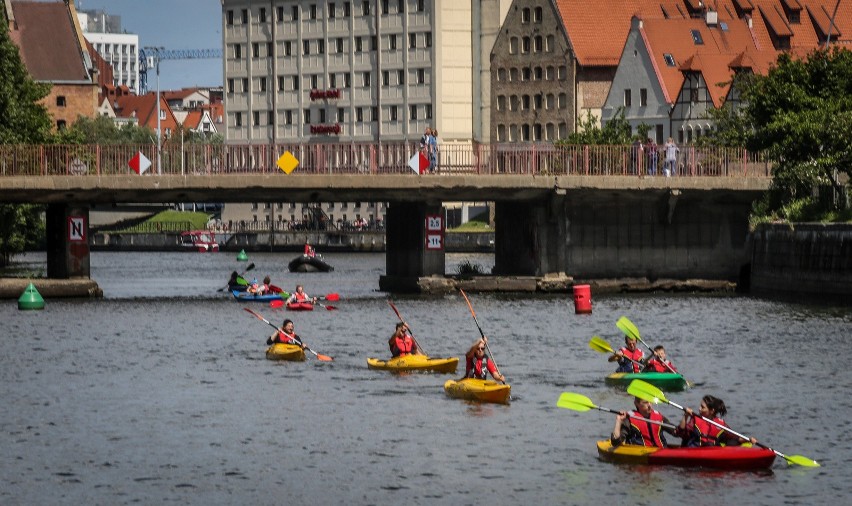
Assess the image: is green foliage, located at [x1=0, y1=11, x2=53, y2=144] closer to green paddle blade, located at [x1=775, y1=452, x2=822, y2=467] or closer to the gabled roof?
green paddle blade, located at [x1=775, y1=452, x2=822, y2=467]

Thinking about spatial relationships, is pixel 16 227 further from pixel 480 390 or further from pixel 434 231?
pixel 480 390

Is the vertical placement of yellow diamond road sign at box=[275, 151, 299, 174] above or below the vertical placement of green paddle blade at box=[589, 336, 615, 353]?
above

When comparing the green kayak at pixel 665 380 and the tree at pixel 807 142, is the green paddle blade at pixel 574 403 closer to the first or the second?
the green kayak at pixel 665 380

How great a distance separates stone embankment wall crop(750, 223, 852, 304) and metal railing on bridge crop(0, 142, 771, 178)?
3691 millimetres

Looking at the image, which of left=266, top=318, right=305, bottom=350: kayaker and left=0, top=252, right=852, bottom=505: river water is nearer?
left=0, top=252, right=852, bottom=505: river water

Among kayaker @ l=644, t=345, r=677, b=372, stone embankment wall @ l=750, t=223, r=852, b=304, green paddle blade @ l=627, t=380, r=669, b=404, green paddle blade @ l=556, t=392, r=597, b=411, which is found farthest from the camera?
stone embankment wall @ l=750, t=223, r=852, b=304

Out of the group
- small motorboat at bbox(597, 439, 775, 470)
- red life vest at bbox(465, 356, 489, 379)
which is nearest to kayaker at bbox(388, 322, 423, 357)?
red life vest at bbox(465, 356, 489, 379)

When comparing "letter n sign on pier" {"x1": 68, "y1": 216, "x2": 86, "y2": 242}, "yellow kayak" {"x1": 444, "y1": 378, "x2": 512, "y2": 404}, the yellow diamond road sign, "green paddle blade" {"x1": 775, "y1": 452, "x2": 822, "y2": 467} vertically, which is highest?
the yellow diamond road sign

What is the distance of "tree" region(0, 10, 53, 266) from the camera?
10131cm

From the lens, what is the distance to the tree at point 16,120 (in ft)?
332

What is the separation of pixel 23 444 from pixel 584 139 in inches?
3470

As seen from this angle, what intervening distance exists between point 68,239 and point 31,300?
17.0 ft

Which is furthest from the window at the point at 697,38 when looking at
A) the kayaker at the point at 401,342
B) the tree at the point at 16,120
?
the kayaker at the point at 401,342

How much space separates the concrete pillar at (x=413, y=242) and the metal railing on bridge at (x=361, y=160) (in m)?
1.92
